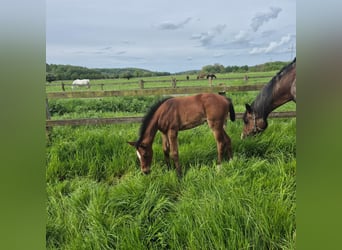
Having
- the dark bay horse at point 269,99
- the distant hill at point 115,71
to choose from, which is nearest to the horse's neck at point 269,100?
the dark bay horse at point 269,99

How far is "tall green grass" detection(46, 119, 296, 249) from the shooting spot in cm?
187

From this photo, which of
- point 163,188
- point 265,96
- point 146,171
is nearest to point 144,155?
point 146,171

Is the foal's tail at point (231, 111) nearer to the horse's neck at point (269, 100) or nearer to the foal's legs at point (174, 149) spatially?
the horse's neck at point (269, 100)

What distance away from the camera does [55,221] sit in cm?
197

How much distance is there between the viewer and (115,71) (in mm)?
2051

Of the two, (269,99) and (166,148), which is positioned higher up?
(269,99)

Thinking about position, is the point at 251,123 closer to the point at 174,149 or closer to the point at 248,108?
the point at 248,108

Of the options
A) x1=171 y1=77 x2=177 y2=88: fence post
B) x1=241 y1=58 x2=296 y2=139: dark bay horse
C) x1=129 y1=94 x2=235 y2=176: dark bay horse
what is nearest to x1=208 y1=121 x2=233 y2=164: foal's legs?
x1=129 y1=94 x2=235 y2=176: dark bay horse

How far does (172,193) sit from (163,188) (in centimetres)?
7

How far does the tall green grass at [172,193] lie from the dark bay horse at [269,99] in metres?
0.06

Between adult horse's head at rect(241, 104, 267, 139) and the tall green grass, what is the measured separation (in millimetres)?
39

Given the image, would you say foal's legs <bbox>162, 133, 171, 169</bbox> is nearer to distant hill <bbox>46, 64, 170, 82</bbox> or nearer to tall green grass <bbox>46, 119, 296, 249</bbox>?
tall green grass <bbox>46, 119, 296, 249</bbox>

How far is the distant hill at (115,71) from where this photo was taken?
1948 millimetres
